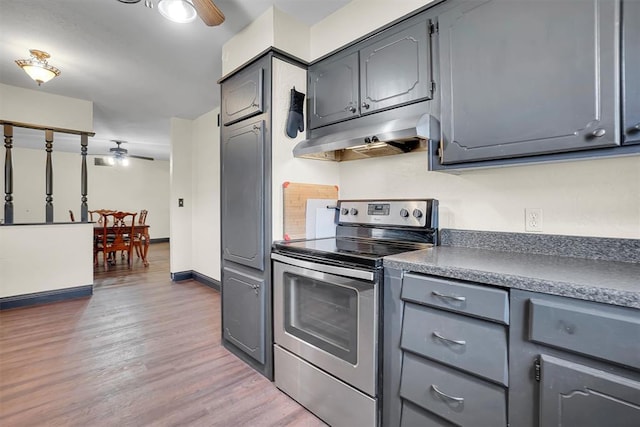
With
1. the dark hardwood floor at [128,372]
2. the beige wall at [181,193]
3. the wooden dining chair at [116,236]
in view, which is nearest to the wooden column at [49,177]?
the dark hardwood floor at [128,372]

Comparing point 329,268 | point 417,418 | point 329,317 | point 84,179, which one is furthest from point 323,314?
point 84,179

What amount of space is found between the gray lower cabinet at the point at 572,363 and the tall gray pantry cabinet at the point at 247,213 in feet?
4.62

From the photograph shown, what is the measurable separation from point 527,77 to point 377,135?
2.23 ft

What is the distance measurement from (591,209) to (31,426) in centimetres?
294

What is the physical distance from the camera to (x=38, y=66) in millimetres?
2699

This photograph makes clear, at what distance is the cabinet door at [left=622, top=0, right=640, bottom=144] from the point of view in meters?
1.04

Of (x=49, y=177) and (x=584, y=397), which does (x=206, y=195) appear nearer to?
(x=49, y=177)

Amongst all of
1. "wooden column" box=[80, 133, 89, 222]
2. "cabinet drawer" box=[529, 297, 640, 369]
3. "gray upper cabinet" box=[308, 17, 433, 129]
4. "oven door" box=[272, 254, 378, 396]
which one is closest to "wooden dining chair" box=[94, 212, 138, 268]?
"wooden column" box=[80, 133, 89, 222]

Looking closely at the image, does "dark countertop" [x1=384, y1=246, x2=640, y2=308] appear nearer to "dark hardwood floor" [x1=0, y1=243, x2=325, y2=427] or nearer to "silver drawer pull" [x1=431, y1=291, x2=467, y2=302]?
"silver drawer pull" [x1=431, y1=291, x2=467, y2=302]

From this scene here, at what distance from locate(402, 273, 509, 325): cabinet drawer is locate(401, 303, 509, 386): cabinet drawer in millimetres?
37

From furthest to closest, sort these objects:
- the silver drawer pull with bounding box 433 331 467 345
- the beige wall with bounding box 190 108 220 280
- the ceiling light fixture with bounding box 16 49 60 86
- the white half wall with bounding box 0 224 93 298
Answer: the beige wall with bounding box 190 108 220 280, the white half wall with bounding box 0 224 93 298, the ceiling light fixture with bounding box 16 49 60 86, the silver drawer pull with bounding box 433 331 467 345

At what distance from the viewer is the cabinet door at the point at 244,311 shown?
2.04m

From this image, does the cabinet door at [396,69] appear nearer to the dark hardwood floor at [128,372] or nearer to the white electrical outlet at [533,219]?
the white electrical outlet at [533,219]

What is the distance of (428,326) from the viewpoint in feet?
4.07
